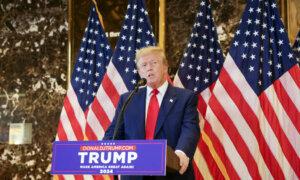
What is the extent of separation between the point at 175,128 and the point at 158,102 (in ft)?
0.65

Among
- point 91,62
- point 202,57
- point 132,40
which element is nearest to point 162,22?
point 132,40

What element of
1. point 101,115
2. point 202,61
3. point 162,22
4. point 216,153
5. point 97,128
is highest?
point 162,22

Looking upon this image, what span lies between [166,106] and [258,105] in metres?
1.12

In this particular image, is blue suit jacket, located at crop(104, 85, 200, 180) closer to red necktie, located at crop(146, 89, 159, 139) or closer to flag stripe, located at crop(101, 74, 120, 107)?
red necktie, located at crop(146, 89, 159, 139)

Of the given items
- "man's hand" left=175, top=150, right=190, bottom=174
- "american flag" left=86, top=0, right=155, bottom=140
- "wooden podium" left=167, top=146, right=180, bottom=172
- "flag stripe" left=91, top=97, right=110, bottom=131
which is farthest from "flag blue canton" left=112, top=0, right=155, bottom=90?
"wooden podium" left=167, top=146, right=180, bottom=172

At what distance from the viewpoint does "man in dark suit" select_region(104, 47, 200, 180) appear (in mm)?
2715

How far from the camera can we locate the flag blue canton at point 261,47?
3.68 meters

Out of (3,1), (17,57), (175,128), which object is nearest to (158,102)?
(175,128)

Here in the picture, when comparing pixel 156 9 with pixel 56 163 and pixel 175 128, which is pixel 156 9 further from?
pixel 56 163

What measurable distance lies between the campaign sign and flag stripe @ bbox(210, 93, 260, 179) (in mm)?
1619

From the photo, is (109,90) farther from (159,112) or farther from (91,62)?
(159,112)

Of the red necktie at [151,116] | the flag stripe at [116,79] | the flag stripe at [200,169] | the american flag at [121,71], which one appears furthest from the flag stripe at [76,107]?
the red necktie at [151,116]

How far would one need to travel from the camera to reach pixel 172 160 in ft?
7.34

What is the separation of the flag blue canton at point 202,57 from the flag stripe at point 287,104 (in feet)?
1.70
